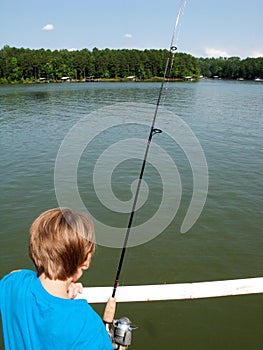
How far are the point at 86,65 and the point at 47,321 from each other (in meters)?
112

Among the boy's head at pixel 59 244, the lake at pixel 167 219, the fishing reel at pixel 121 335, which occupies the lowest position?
the lake at pixel 167 219

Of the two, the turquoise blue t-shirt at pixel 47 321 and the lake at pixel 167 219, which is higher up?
the turquoise blue t-shirt at pixel 47 321

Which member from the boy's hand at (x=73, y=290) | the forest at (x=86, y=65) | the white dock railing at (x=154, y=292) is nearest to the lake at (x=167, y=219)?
the white dock railing at (x=154, y=292)

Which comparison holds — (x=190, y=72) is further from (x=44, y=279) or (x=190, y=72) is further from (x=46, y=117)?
(x=44, y=279)

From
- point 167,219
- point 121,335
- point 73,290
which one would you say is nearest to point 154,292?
point 121,335

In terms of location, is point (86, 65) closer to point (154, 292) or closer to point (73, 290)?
point (154, 292)

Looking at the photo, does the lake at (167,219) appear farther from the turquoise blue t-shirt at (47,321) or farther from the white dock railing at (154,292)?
the turquoise blue t-shirt at (47,321)

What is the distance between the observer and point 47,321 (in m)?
1.38

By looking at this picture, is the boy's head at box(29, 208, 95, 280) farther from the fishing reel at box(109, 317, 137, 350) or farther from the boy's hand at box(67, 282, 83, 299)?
the fishing reel at box(109, 317, 137, 350)

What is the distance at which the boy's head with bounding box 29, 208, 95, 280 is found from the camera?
58.2 inches

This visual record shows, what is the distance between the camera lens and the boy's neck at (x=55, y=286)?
1496 mm

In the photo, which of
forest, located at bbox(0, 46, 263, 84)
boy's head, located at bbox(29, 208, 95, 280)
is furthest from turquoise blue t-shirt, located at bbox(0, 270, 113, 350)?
forest, located at bbox(0, 46, 263, 84)

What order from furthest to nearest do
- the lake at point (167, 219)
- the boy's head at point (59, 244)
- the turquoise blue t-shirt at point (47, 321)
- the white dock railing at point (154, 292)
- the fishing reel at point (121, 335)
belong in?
1. the lake at point (167, 219)
2. the white dock railing at point (154, 292)
3. the fishing reel at point (121, 335)
4. the boy's head at point (59, 244)
5. the turquoise blue t-shirt at point (47, 321)

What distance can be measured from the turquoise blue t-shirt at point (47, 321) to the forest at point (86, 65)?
290 ft
